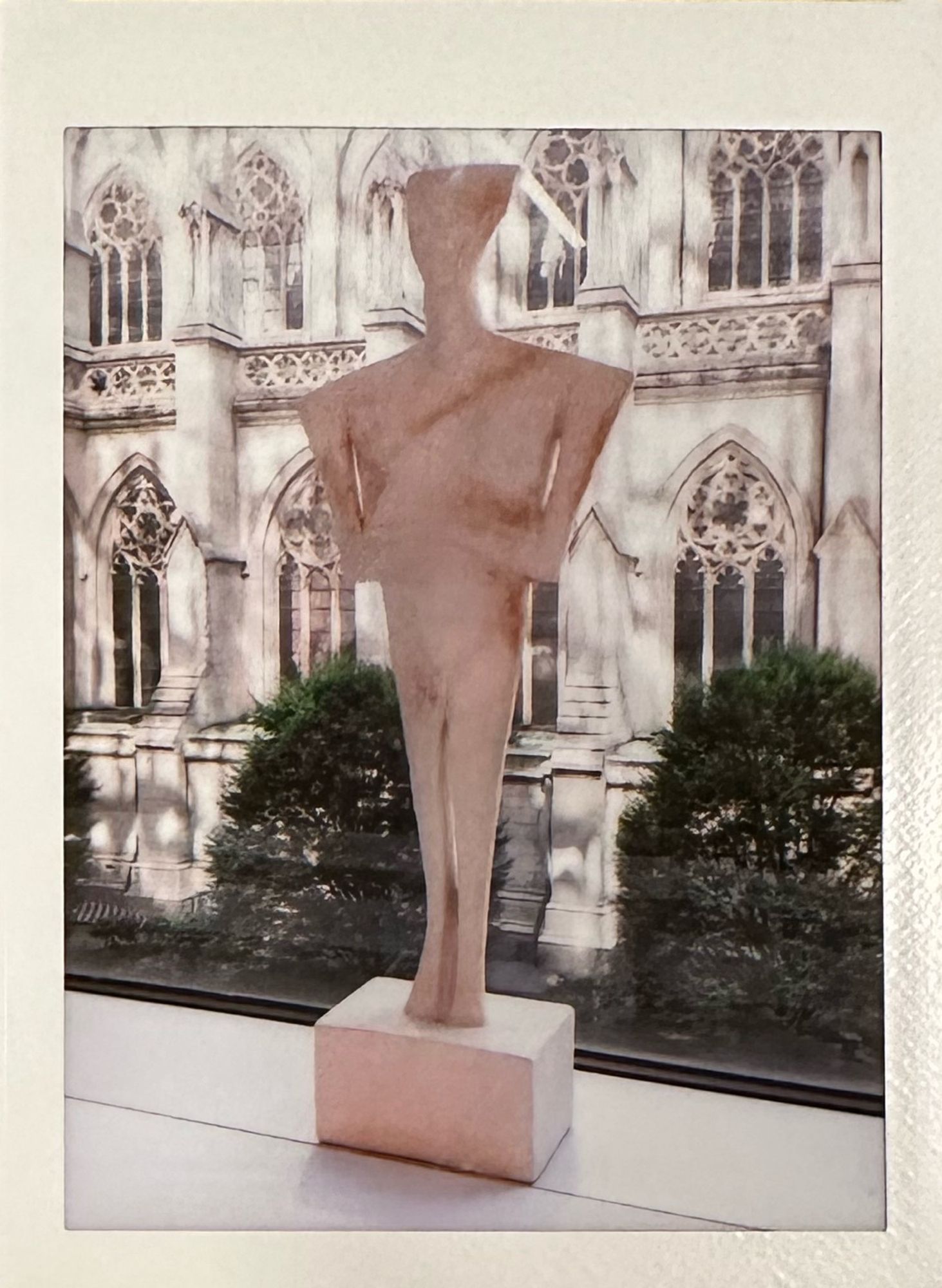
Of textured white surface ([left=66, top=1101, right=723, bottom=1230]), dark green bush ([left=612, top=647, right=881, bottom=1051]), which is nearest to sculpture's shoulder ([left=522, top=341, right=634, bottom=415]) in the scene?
dark green bush ([left=612, top=647, right=881, bottom=1051])

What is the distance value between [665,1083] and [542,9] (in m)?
2.19

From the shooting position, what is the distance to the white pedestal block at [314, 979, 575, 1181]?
176 cm

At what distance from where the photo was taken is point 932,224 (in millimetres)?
1803

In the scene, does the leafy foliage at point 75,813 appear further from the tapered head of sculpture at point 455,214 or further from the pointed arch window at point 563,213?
the pointed arch window at point 563,213

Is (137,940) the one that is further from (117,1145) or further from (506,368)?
(506,368)

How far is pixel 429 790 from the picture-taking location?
183cm

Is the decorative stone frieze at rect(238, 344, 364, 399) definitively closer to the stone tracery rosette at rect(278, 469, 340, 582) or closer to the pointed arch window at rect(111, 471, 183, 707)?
the stone tracery rosette at rect(278, 469, 340, 582)

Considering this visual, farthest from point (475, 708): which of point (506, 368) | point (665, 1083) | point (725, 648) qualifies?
point (665, 1083)

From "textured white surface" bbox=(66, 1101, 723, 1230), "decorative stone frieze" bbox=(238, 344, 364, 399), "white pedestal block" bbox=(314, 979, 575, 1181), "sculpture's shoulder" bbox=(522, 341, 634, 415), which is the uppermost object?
"decorative stone frieze" bbox=(238, 344, 364, 399)

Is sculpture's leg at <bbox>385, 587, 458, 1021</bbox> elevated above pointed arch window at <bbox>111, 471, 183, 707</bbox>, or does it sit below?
below

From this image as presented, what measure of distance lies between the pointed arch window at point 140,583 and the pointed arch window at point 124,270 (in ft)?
1.02

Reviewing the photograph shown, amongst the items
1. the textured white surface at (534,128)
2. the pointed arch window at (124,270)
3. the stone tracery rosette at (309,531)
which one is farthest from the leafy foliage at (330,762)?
the pointed arch window at (124,270)

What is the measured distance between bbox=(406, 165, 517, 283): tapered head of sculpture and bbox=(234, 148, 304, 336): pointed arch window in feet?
0.95

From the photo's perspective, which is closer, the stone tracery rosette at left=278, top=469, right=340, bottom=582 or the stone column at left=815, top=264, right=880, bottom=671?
the stone column at left=815, top=264, right=880, bottom=671
